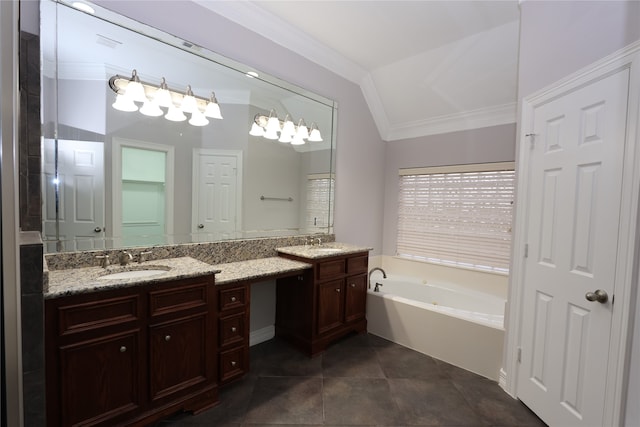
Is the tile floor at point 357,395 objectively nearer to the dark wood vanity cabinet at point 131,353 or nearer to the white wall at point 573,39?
the dark wood vanity cabinet at point 131,353

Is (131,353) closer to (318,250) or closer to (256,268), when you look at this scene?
(256,268)

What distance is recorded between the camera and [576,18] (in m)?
1.62

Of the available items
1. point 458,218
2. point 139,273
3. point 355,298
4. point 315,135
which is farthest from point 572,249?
point 139,273

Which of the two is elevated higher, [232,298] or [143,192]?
[143,192]

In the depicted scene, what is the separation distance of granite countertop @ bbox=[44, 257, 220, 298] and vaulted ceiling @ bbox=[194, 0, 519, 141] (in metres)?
1.93

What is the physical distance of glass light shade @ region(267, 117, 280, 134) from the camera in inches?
109

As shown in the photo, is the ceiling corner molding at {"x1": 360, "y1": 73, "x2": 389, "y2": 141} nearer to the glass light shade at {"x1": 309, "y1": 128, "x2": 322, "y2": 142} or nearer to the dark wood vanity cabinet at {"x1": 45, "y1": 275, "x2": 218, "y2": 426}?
the glass light shade at {"x1": 309, "y1": 128, "x2": 322, "y2": 142}

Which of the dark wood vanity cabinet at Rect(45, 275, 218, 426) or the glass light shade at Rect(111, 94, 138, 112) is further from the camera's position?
the glass light shade at Rect(111, 94, 138, 112)

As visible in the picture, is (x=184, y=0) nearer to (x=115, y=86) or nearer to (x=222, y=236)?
(x=115, y=86)

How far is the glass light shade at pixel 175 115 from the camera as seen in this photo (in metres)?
2.10

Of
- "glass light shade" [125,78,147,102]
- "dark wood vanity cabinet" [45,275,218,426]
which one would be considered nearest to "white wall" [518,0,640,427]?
"dark wood vanity cabinet" [45,275,218,426]

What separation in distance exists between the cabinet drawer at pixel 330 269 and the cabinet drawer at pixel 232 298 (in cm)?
69

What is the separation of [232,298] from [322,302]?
85cm

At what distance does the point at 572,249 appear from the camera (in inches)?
63.4
